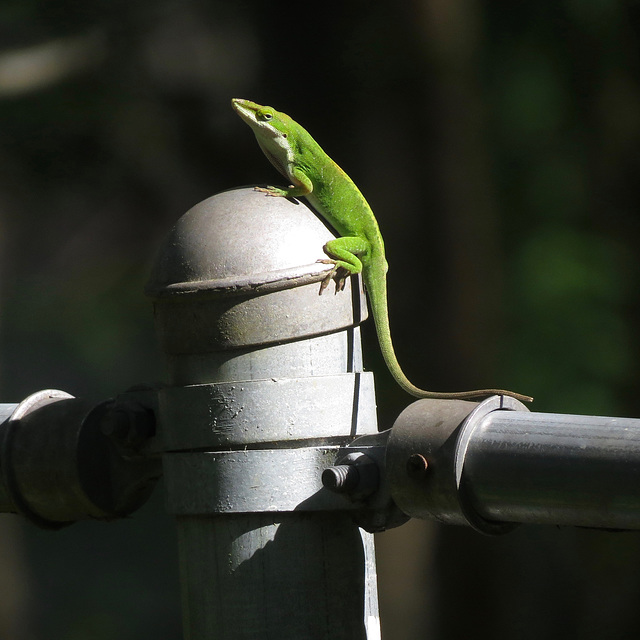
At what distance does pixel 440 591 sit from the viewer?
15.2 ft

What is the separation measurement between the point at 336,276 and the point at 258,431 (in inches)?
10.3

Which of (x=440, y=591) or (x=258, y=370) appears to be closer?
(x=258, y=370)

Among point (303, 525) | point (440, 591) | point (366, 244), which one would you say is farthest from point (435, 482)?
point (440, 591)

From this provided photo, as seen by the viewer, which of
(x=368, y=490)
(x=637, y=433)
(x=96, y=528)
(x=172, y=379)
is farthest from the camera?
(x=96, y=528)

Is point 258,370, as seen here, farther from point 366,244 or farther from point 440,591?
point 440,591

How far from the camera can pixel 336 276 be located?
4.48 ft

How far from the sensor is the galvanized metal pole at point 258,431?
1.22 metres

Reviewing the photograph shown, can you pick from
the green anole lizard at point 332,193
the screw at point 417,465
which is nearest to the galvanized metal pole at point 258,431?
the screw at point 417,465

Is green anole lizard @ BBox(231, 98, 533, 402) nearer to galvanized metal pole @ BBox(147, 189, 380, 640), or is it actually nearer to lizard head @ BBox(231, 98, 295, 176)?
lizard head @ BBox(231, 98, 295, 176)

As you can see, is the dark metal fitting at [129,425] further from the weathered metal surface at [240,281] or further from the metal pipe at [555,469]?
the metal pipe at [555,469]

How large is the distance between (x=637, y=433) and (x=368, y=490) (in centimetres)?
35

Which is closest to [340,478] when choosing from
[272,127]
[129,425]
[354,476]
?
[354,476]

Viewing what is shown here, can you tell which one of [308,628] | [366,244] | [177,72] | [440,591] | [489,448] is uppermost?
[177,72]

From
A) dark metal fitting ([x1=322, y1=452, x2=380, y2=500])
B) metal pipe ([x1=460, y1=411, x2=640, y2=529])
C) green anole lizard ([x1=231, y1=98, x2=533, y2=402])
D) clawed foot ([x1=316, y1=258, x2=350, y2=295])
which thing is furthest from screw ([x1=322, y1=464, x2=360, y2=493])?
green anole lizard ([x1=231, y1=98, x2=533, y2=402])
